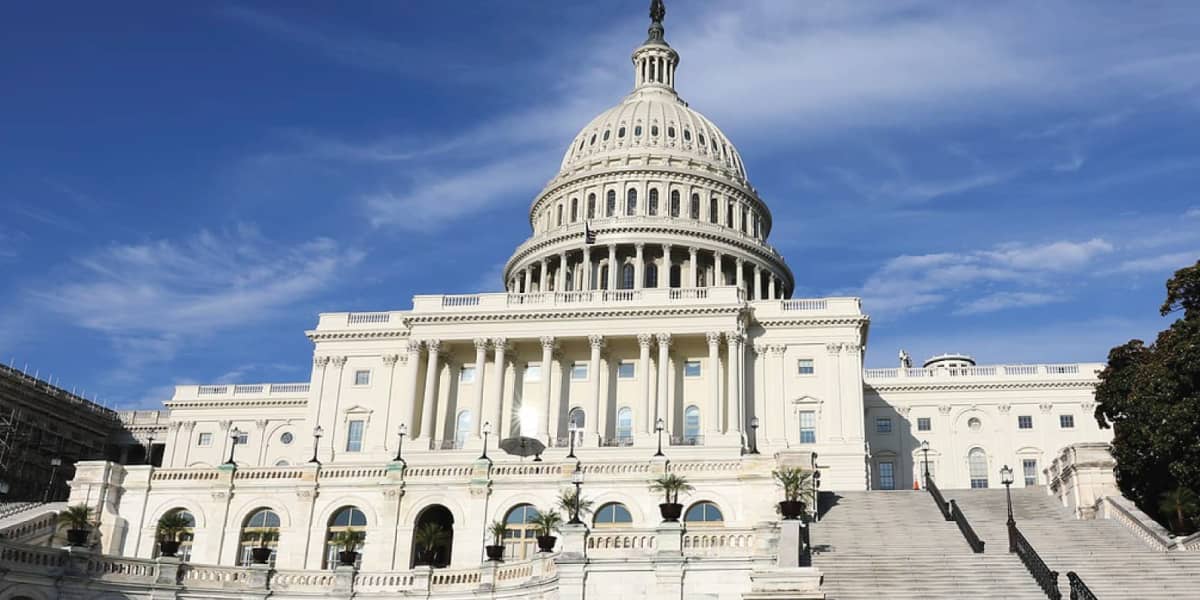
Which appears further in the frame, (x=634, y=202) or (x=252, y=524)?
(x=634, y=202)

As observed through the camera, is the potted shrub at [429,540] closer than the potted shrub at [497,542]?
No

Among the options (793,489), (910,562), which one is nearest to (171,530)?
(793,489)

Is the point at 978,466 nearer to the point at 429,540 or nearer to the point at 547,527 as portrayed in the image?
the point at 429,540

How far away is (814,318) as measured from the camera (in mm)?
81375

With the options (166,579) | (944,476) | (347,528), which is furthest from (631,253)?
(166,579)

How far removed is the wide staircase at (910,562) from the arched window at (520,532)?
1097 centimetres

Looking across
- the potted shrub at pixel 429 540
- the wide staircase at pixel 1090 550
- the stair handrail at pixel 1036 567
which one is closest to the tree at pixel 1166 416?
the wide staircase at pixel 1090 550

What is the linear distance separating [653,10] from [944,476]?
74.9 meters

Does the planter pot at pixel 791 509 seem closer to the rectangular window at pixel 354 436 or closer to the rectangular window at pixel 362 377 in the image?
the rectangular window at pixel 354 436

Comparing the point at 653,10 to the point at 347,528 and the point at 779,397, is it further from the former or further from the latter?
the point at 347,528

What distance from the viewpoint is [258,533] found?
161ft

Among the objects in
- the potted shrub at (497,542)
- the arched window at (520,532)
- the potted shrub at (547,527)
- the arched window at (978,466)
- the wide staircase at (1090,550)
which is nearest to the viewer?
the wide staircase at (1090,550)

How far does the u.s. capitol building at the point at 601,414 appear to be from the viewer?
4756 centimetres

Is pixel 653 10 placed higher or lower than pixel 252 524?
higher
